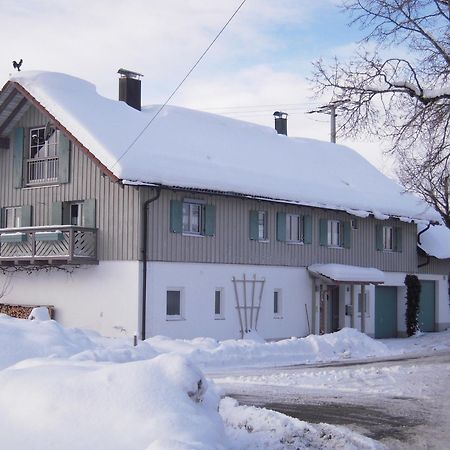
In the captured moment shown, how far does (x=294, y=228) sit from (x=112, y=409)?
72.2ft

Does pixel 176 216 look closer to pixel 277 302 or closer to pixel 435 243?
pixel 277 302

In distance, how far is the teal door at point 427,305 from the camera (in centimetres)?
3616

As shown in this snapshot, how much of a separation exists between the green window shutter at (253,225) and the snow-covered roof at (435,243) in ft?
36.4

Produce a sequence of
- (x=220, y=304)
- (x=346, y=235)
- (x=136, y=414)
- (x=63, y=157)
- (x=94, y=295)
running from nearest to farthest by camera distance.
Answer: (x=136, y=414)
(x=94, y=295)
(x=220, y=304)
(x=63, y=157)
(x=346, y=235)

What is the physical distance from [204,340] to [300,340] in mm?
3443

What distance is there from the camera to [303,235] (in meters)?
29.6

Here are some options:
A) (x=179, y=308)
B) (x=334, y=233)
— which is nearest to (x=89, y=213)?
(x=179, y=308)

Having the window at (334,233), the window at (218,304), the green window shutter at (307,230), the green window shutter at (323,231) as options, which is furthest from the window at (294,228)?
the window at (218,304)

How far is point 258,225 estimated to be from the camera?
2783cm

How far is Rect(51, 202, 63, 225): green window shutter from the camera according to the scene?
26513 millimetres

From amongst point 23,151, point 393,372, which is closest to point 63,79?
point 23,151

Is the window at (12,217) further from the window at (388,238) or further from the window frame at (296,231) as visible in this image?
the window at (388,238)

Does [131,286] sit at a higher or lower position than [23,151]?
lower

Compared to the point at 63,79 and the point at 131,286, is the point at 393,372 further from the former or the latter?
the point at 63,79
